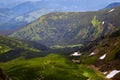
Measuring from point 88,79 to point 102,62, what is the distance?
53506 millimetres

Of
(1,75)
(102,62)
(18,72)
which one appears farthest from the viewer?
(102,62)

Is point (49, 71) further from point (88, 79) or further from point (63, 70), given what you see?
point (88, 79)

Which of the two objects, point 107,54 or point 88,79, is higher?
point 107,54

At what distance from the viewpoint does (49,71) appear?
14862 cm

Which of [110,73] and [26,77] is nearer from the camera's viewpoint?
[26,77]

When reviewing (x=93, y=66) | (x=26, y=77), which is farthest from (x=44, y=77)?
(x=93, y=66)

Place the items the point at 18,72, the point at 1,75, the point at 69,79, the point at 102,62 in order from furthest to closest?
the point at 102,62 → the point at 18,72 → the point at 69,79 → the point at 1,75

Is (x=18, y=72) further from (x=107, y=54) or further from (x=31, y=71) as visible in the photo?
(x=107, y=54)

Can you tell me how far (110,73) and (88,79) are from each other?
20.5 m

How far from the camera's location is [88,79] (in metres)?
135

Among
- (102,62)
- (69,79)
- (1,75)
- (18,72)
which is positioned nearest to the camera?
(1,75)

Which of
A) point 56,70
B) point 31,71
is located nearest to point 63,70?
point 56,70

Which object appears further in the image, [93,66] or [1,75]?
[93,66]

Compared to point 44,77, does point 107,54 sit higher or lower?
higher
